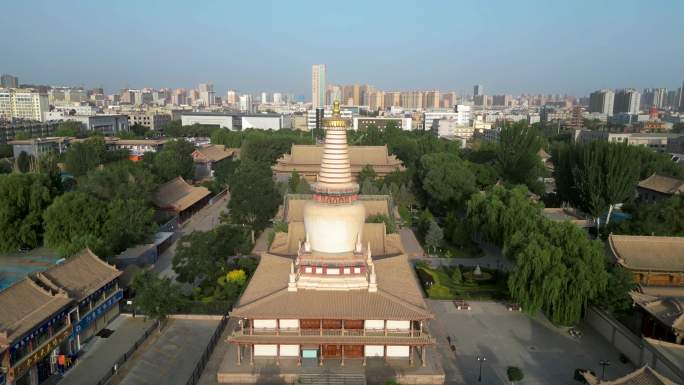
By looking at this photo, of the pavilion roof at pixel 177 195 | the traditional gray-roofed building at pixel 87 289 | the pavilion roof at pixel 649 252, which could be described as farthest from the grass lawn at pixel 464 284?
the pavilion roof at pixel 177 195

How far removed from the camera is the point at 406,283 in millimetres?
23203

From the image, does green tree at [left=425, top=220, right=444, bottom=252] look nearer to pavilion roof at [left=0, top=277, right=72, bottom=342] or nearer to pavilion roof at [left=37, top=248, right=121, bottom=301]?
pavilion roof at [left=37, top=248, right=121, bottom=301]

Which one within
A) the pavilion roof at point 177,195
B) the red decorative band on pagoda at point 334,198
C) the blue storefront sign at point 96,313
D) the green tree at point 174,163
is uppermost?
the red decorative band on pagoda at point 334,198

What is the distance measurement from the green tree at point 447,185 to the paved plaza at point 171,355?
27.2m

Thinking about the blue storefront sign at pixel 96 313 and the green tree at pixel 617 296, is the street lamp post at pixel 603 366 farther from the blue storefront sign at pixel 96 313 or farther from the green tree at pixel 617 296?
the blue storefront sign at pixel 96 313

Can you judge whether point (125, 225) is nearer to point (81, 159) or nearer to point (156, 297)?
point (156, 297)

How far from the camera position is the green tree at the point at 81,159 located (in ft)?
195

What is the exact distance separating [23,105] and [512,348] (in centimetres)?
14463

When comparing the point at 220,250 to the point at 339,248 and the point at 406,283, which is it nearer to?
the point at 339,248

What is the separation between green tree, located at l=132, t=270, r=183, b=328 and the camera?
80.9 ft

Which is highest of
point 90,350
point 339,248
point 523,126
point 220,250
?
point 523,126

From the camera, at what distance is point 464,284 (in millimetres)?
31812

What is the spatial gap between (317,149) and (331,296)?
1714 inches

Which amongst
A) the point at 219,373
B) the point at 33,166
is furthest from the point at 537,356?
the point at 33,166
